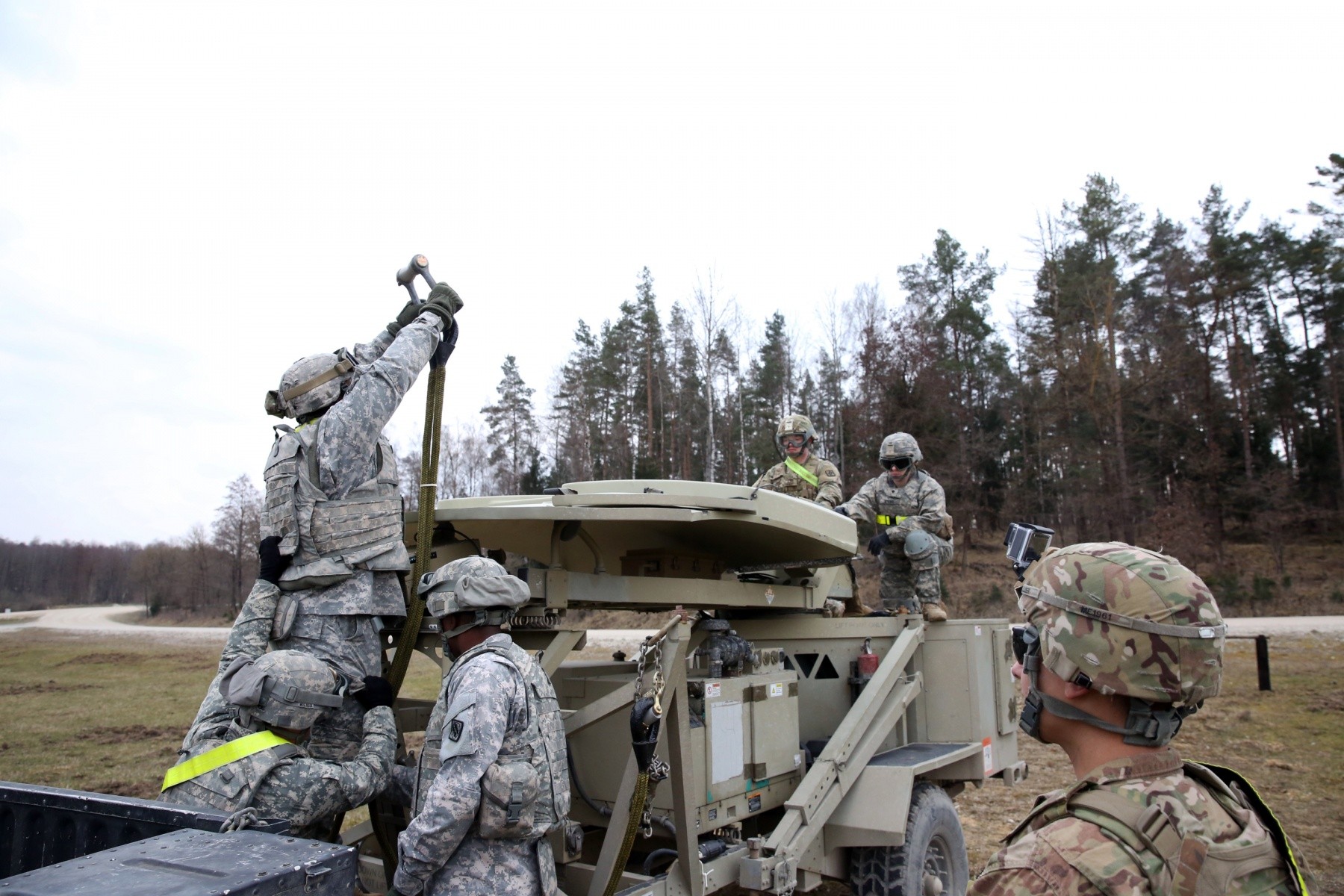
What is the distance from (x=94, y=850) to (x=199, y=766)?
665 millimetres

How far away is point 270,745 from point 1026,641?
8.15ft

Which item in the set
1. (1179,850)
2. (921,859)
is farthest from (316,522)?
(921,859)

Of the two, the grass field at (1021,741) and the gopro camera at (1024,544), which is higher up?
the gopro camera at (1024,544)

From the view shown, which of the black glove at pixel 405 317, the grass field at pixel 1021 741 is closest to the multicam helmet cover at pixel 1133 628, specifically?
the black glove at pixel 405 317

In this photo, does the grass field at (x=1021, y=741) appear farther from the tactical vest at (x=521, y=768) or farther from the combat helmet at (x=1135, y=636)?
the combat helmet at (x=1135, y=636)

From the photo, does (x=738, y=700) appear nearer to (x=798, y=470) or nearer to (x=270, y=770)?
(x=270, y=770)

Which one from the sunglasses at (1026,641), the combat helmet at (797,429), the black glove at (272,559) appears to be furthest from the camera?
the combat helmet at (797,429)

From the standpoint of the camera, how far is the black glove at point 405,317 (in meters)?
4.14

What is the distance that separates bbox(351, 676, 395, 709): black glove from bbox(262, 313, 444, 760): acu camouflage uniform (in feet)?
0.14

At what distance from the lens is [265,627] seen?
11.4ft

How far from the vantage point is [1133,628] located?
1688 millimetres

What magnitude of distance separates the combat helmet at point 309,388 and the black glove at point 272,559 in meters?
0.57

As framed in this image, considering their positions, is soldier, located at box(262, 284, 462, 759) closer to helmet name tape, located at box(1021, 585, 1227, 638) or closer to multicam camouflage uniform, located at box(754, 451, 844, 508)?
helmet name tape, located at box(1021, 585, 1227, 638)

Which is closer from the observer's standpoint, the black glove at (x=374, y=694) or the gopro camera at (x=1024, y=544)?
the gopro camera at (x=1024, y=544)
